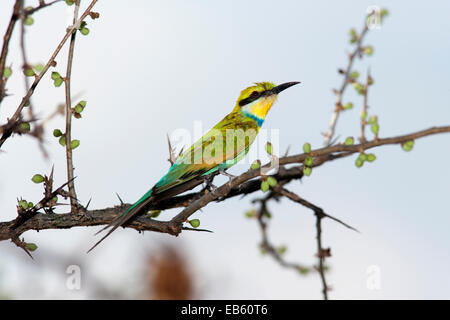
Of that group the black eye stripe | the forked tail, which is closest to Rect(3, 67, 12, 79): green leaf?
the forked tail

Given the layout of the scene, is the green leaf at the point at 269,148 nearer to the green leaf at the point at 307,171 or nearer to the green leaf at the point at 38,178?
the green leaf at the point at 307,171

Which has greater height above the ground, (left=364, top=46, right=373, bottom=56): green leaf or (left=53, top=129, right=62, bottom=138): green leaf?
(left=364, top=46, right=373, bottom=56): green leaf

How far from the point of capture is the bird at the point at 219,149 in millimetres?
5262

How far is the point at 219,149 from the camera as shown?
6.39 meters

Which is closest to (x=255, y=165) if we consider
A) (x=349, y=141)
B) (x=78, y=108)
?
(x=349, y=141)

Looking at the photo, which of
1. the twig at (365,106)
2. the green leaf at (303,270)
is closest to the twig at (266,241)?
the green leaf at (303,270)

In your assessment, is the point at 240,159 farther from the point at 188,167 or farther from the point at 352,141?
the point at 352,141

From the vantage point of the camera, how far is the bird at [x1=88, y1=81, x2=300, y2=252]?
17.3ft

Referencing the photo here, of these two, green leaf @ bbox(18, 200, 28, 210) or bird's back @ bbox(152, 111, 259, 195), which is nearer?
green leaf @ bbox(18, 200, 28, 210)

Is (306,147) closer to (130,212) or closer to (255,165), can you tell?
(255,165)

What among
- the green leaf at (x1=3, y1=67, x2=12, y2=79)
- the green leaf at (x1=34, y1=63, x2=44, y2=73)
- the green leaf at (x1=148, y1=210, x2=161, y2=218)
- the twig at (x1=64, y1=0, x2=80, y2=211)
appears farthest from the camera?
the green leaf at (x1=148, y1=210, x2=161, y2=218)

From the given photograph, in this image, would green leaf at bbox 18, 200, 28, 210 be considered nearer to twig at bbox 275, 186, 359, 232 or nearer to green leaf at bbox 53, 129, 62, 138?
green leaf at bbox 53, 129, 62, 138
